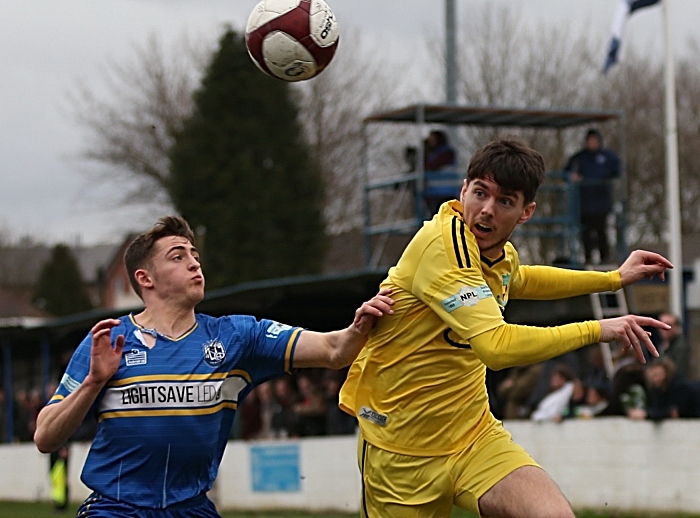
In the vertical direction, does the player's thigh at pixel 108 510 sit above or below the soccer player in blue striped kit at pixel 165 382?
below

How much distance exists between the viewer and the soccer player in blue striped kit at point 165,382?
5.44 metres

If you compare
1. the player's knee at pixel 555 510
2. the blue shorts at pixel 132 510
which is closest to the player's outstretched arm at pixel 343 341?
the blue shorts at pixel 132 510

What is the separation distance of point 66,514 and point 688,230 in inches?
946

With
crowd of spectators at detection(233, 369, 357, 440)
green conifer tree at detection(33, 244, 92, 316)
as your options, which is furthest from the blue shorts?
green conifer tree at detection(33, 244, 92, 316)

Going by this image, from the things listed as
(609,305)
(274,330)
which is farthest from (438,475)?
(609,305)

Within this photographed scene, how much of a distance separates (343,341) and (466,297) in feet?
2.08

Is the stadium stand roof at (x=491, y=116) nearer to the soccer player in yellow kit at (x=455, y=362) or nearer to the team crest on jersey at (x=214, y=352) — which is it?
the soccer player in yellow kit at (x=455, y=362)

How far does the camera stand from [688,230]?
36594 millimetres

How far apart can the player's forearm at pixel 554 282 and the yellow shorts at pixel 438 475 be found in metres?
0.80

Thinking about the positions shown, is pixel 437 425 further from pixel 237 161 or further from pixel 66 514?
pixel 237 161

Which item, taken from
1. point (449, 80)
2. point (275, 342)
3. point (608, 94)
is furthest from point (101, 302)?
point (275, 342)

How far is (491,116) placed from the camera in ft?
64.9

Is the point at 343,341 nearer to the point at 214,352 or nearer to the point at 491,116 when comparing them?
the point at 214,352

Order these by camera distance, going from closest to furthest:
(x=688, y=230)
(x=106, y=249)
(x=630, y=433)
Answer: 1. (x=630, y=433)
2. (x=688, y=230)
3. (x=106, y=249)
